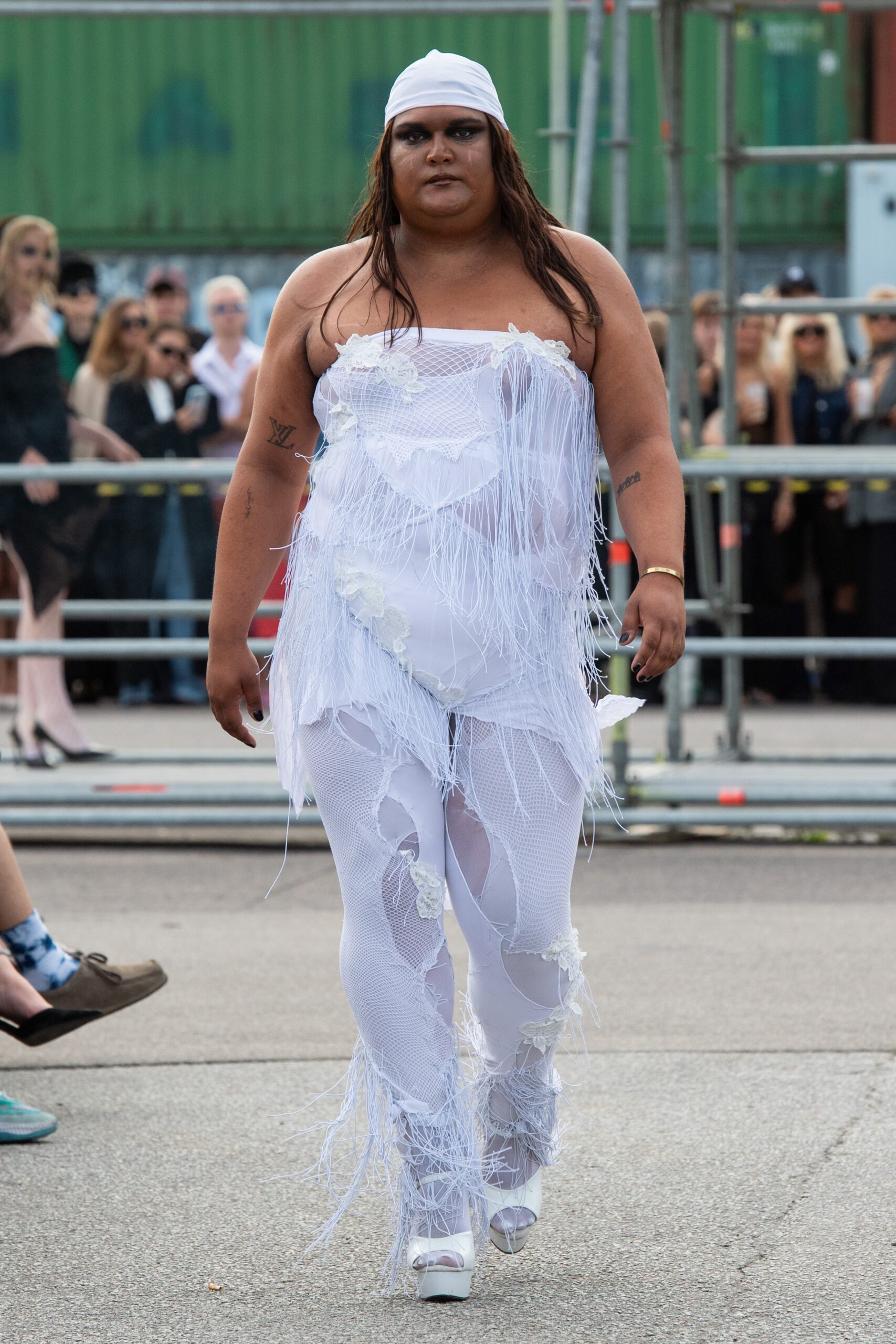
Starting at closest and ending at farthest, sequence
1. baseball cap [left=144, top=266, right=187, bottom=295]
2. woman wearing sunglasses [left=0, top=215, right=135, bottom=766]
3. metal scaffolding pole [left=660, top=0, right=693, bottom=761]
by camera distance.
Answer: metal scaffolding pole [left=660, top=0, right=693, bottom=761]
woman wearing sunglasses [left=0, top=215, right=135, bottom=766]
baseball cap [left=144, top=266, right=187, bottom=295]

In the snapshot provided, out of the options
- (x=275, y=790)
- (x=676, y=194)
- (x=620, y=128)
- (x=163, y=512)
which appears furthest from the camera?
(x=163, y=512)

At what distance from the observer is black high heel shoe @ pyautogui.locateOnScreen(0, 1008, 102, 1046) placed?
400cm

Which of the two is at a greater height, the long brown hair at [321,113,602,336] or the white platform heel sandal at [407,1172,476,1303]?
the long brown hair at [321,113,602,336]

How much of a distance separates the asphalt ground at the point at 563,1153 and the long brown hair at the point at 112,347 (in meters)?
5.05

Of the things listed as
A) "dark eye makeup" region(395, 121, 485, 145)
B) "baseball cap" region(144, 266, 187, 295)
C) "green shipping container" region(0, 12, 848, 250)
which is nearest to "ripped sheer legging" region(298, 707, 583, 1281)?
"dark eye makeup" region(395, 121, 485, 145)

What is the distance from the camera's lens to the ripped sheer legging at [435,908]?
301 cm

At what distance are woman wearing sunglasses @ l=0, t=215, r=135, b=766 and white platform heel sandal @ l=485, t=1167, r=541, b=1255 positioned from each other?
4900 mm

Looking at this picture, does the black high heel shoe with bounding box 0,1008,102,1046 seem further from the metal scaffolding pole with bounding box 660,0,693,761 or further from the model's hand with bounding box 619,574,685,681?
the metal scaffolding pole with bounding box 660,0,693,761

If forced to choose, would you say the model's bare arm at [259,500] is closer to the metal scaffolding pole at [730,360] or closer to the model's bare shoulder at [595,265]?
the model's bare shoulder at [595,265]

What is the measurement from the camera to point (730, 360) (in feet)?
26.5

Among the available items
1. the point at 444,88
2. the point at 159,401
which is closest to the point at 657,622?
the point at 444,88

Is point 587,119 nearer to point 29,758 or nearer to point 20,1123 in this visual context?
point 29,758

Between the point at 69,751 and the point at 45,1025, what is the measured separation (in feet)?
14.3

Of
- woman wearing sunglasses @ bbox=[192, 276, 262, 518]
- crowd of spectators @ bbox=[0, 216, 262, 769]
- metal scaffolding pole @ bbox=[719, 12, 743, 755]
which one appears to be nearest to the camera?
crowd of spectators @ bbox=[0, 216, 262, 769]
